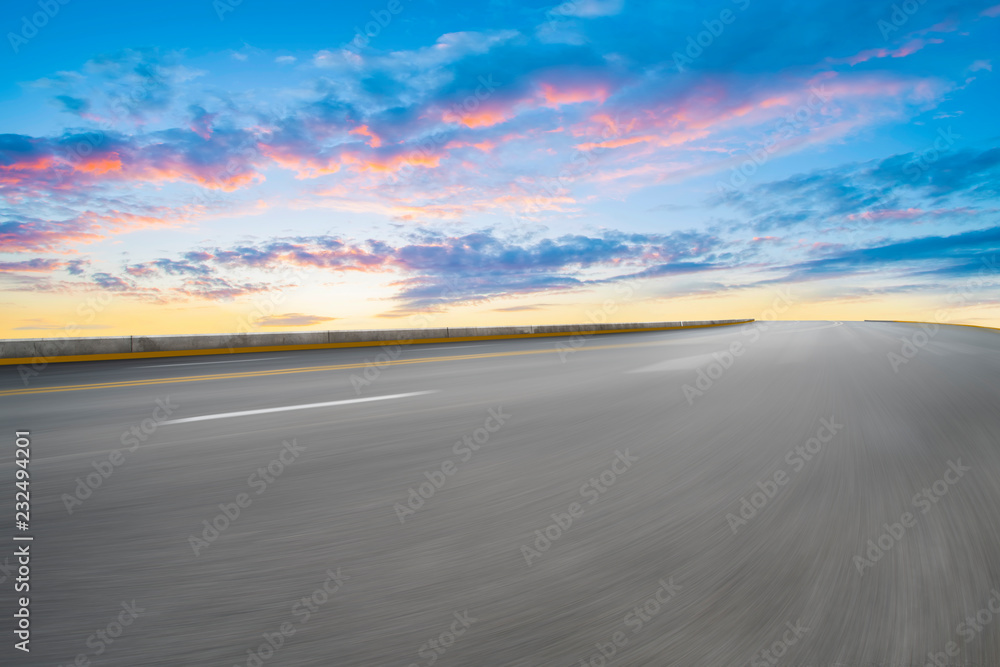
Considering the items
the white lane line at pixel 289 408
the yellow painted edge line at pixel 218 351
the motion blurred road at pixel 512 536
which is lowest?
the motion blurred road at pixel 512 536

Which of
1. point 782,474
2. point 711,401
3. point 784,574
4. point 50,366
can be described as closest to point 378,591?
point 784,574

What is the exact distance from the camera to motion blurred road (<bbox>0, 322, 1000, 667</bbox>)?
5.64 ft

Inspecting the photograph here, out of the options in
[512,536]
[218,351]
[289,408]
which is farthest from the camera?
[218,351]

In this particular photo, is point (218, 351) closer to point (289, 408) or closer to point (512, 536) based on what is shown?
point (289, 408)

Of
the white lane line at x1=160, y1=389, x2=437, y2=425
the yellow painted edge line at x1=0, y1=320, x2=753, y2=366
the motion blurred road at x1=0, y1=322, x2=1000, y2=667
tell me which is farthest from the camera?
the yellow painted edge line at x1=0, y1=320, x2=753, y2=366

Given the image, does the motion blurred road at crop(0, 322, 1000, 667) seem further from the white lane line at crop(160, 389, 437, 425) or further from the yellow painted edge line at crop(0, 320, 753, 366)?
the yellow painted edge line at crop(0, 320, 753, 366)

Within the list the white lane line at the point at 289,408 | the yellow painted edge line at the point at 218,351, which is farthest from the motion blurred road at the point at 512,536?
the yellow painted edge line at the point at 218,351

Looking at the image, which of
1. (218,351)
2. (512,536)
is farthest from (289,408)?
(218,351)

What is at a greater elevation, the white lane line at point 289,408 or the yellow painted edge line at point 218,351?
the yellow painted edge line at point 218,351

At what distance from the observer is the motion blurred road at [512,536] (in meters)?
1.72

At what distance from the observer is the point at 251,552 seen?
2.26 metres

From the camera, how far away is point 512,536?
2.43 meters

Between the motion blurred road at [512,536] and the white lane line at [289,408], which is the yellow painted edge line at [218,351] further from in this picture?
the white lane line at [289,408]

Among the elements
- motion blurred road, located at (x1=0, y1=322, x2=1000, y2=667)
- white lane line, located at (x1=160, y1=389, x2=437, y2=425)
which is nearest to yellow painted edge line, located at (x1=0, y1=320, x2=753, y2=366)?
motion blurred road, located at (x1=0, y1=322, x2=1000, y2=667)
